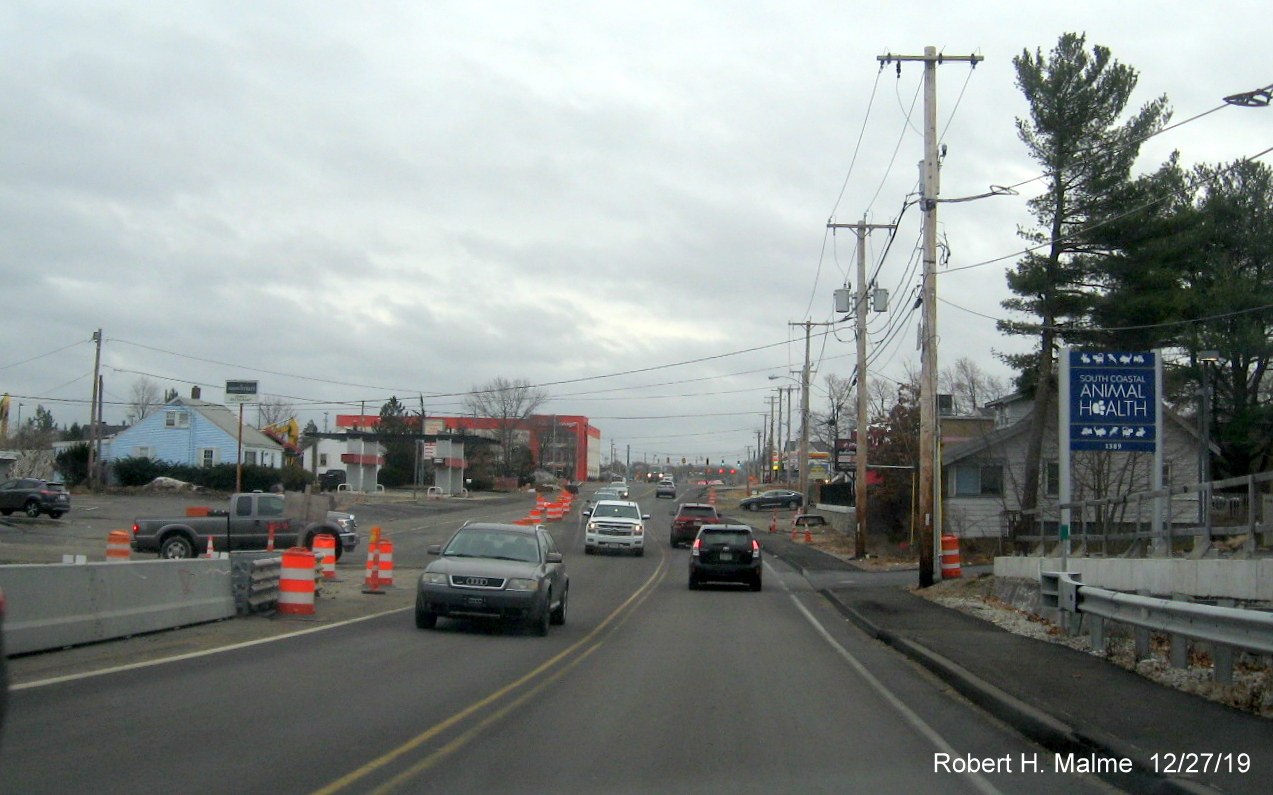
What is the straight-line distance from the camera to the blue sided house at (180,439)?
2948 inches

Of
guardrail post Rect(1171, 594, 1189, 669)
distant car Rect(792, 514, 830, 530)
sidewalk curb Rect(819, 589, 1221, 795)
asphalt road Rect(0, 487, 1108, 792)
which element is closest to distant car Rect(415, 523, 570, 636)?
asphalt road Rect(0, 487, 1108, 792)

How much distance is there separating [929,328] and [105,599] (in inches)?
702

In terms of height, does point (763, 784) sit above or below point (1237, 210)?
below

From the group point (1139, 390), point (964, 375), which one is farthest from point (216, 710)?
point (964, 375)

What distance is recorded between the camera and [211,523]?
92.1 ft

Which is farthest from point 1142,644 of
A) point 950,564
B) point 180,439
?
point 180,439

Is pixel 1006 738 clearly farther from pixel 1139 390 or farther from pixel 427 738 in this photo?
pixel 1139 390

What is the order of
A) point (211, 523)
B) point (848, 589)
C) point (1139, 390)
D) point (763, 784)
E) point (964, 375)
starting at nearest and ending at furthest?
point (763, 784) < point (1139, 390) < point (848, 589) < point (211, 523) < point (964, 375)

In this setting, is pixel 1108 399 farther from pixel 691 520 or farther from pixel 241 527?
pixel 691 520

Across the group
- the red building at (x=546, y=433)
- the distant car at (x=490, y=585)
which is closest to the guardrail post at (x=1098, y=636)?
the distant car at (x=490, y=585)

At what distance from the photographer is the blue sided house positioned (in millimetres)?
74875

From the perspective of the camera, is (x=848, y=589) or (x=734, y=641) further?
(x=848, y=589)

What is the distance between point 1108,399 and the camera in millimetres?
20141

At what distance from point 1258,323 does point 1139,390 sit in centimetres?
2641
